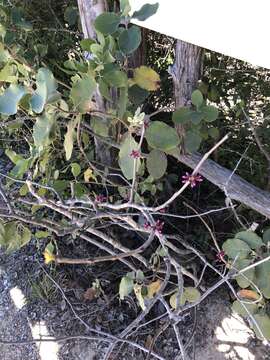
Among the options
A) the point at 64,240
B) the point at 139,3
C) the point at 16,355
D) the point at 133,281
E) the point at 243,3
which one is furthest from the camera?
the point at 64,240

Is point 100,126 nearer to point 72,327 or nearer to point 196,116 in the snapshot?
point 196,116

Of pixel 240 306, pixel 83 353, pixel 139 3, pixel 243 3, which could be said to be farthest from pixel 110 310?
pixel 243 3

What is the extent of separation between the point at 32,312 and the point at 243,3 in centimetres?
140

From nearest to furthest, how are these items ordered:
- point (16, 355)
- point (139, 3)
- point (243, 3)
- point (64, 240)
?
point (243, 3), point (139, 3), point (16, 355), point (64, 240)

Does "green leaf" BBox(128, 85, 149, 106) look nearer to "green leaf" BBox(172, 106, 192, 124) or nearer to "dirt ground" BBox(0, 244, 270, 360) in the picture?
"green leaf" BBox(172, 106, 192, 124)

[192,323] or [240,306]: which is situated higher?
[240,306]

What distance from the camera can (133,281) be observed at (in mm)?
1299

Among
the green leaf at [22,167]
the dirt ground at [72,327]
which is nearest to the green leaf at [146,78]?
the green leaf at [22,167]

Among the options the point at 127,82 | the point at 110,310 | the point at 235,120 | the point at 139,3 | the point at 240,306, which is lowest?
the point at 110,310

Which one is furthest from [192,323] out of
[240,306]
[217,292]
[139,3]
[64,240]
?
[139,3]

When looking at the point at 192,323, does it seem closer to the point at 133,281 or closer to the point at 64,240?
the point at 133,281

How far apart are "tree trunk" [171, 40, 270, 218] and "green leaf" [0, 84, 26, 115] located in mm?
463

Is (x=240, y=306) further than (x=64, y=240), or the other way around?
(x=64, y=240)

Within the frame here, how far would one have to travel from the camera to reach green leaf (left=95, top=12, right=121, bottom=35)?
42.7 inches
